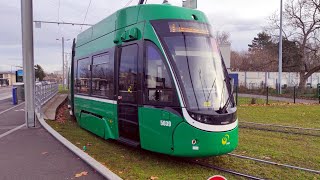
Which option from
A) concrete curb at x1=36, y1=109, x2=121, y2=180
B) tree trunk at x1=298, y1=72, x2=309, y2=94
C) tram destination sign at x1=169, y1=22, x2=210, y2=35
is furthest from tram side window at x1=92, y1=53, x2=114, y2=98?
tree trunk at x1=298, y1=72, x2=309, y2=94

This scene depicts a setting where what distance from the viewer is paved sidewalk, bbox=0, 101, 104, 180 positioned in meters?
6.45

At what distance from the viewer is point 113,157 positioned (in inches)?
323

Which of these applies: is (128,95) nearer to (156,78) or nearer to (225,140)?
(156,78)

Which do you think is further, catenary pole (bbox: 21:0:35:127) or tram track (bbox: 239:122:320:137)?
catenary pole (bbox: 21:0:35:127)

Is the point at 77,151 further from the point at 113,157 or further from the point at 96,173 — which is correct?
the point at 96,173

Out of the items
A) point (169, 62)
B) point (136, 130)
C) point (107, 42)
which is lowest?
point (136, 130)

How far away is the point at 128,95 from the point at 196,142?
7.52 ft

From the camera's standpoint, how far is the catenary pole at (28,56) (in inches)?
494

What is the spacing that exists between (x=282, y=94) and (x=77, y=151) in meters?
29.1

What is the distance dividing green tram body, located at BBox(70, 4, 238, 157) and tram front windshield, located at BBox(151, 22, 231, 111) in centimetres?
7

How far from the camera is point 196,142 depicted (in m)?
6.71

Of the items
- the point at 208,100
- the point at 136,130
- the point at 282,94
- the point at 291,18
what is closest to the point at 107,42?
the point at 136,130

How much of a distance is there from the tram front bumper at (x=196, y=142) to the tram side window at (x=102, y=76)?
296cm

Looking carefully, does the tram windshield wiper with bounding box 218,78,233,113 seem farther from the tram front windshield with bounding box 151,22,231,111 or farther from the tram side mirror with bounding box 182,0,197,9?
the tram side mirror with bounding box 182,0,197,9
